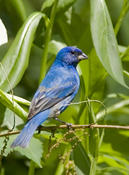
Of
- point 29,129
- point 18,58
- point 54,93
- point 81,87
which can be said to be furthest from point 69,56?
point 29,129

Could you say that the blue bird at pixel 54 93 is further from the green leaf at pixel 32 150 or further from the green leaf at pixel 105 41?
the green leaf at pixel 105 41

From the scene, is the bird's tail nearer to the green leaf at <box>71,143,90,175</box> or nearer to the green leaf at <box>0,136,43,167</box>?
the green leaf at <box>0,136,43,167</box>

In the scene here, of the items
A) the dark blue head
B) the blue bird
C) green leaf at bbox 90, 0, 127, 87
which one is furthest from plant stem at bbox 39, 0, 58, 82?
the dark blue head

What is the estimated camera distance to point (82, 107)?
3.95 metres

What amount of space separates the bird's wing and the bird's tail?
5 cm

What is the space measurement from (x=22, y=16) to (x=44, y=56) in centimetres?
80

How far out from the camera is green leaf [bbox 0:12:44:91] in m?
3.56

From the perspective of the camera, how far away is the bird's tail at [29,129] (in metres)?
3.43

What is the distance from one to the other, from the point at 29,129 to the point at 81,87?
55 cm

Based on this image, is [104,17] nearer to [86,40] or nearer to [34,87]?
[86,40]

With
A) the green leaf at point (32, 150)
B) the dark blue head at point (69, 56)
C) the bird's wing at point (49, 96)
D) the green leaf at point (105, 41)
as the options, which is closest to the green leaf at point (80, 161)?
the green leaf at point (32, 150)

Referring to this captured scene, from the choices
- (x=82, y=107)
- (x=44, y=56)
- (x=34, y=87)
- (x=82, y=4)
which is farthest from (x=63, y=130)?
(x=82, y=4)

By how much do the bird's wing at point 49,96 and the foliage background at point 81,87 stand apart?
0.13 meters

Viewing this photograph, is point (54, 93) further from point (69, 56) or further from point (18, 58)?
point (69, 56)
